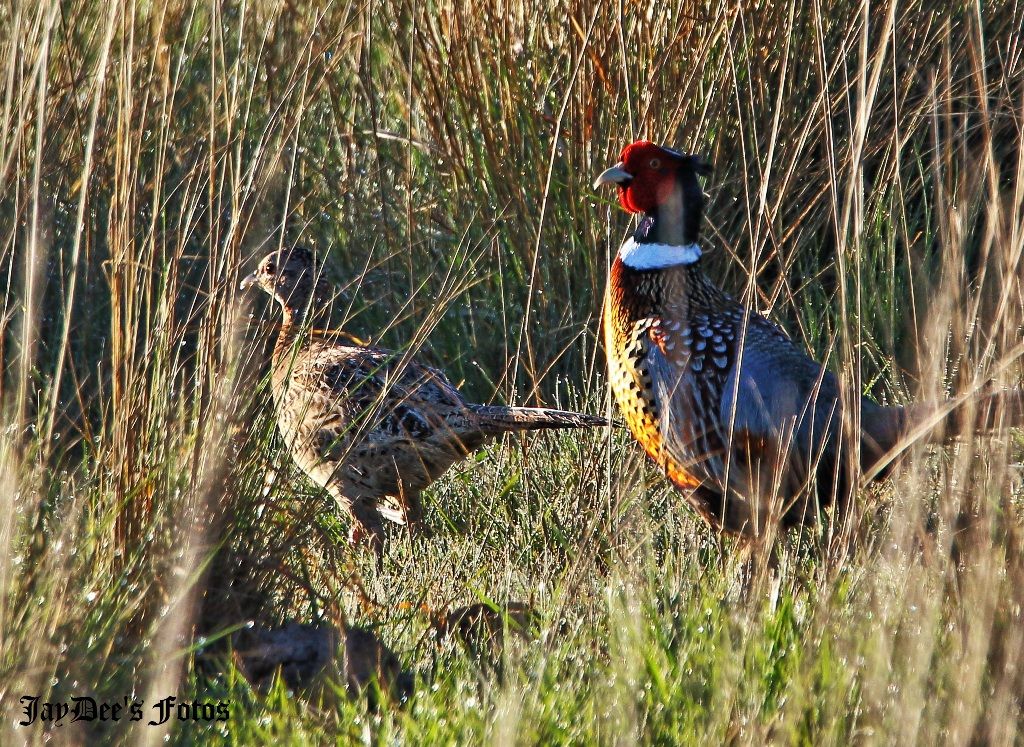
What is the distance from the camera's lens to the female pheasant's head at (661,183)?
4340mm

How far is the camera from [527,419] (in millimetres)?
4645

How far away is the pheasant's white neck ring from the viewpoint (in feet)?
14.5

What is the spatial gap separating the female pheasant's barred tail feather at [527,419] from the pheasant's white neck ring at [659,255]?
541 millimetres

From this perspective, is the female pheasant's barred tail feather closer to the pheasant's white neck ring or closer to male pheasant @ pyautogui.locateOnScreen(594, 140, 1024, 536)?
male pheasant @ pyautogui.locateOnScreen(594, 140, 1024, 536)

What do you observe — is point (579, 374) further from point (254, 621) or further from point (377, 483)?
point (254, 621)

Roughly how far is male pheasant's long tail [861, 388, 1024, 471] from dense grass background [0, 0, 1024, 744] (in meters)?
0.06

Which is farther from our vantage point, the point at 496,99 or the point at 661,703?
the point at 496,99

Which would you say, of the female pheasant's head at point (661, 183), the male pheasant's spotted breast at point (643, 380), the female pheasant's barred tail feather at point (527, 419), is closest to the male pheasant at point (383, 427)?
the female pheasant's barred tail feather at point (527, 419)

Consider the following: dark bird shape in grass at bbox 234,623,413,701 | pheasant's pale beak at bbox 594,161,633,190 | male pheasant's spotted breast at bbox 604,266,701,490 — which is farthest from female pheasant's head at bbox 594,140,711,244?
dark bird shape in grass at bbox 234,623,413,701

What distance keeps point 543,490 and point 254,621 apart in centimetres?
145

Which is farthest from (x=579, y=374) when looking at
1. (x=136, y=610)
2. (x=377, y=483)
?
(x=136, y=610)

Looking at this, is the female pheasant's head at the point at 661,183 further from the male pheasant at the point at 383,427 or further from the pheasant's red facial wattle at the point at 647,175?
the male pheasant at the point at 383,427

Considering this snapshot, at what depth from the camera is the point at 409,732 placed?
2.62m

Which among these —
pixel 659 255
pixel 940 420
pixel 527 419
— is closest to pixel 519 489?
pixel 527 419
